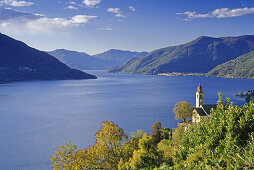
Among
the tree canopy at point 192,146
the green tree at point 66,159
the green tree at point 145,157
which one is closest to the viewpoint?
the tree canopy at point 192,146

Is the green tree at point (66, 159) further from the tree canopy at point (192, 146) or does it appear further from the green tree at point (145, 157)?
the green tree at point (145, 157)

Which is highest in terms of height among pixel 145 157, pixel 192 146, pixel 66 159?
pixel 192 146

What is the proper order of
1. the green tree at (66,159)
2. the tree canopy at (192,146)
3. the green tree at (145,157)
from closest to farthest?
1. the tree canopy at (192,146)
2. the green tree at (145,157)
3. the green tree at (66,159)

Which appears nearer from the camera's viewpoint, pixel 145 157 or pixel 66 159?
pixel 145 157

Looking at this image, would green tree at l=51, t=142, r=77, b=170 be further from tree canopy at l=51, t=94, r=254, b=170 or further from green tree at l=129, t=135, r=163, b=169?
green tree at l=129, t=135, r=163, b=169

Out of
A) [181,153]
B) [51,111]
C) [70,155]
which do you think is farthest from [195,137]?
[51,111]

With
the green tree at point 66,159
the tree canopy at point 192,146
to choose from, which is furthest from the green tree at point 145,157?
the green tree at point 66,159

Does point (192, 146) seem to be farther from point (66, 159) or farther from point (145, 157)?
point (66, 159)

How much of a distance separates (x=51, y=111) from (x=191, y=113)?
75.4 meters

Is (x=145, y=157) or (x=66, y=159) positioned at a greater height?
(x=145, y=157)

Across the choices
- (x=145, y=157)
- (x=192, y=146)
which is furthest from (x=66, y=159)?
(x=192, y=146)

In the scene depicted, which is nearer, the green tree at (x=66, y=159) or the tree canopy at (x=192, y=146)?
the tree canopy at (x=192, y=146)

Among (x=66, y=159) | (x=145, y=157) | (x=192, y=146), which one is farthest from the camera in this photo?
(x=66, y=159)

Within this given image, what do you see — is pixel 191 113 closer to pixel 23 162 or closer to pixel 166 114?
pixel 166 114
